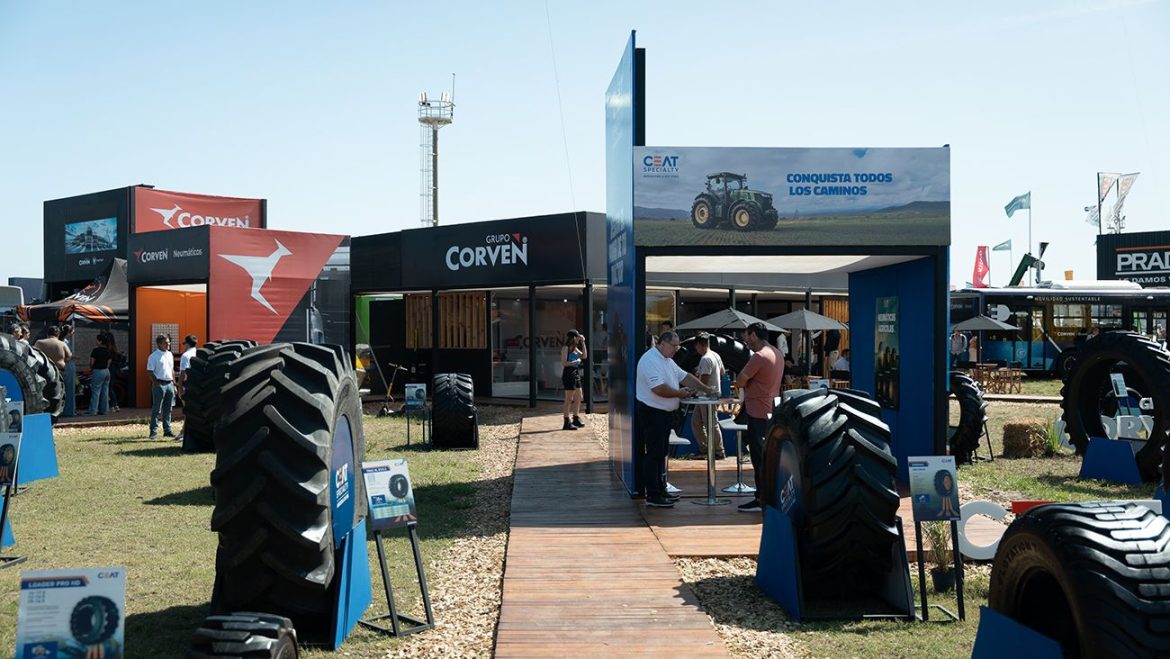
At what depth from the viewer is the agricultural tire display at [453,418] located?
1375 cm

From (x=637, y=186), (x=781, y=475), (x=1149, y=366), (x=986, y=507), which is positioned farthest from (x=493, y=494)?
(x=1149, y=366)

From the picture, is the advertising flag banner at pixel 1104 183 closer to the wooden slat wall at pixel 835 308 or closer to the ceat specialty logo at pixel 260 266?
the wooden slat wall at pixel 835 308

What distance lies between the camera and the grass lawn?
5455 millimetres

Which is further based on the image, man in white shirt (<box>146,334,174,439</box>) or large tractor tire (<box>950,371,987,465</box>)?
man in white shirt (<box>146,334,174,439</box>)

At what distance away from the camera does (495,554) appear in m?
7.40

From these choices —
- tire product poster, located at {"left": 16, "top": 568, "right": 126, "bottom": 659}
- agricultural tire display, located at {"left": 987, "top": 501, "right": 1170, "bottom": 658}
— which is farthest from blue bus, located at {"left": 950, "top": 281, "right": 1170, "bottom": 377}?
tire product poster, located at {"left": 16, "top": 568, "right": 126, "bottom": 659}

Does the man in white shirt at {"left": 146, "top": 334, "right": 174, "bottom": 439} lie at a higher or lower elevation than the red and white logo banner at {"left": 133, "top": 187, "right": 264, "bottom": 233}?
lower

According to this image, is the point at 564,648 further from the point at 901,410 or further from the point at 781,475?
the point at 901,410

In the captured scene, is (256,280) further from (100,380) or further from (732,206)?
(732,206)

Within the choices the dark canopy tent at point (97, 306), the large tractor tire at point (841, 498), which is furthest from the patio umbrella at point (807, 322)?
the large tractor tire at point (841, 498)

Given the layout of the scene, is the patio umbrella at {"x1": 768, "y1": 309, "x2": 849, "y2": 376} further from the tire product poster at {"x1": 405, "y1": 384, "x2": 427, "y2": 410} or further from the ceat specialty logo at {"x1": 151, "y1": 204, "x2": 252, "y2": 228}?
the ceat specialty logo at {"x1": 151, "y1": 204, "x2": 252, "y2": 228}

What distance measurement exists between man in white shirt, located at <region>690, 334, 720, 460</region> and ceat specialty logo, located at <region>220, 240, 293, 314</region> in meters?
10.2

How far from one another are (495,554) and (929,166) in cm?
577

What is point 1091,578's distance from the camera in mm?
3246
